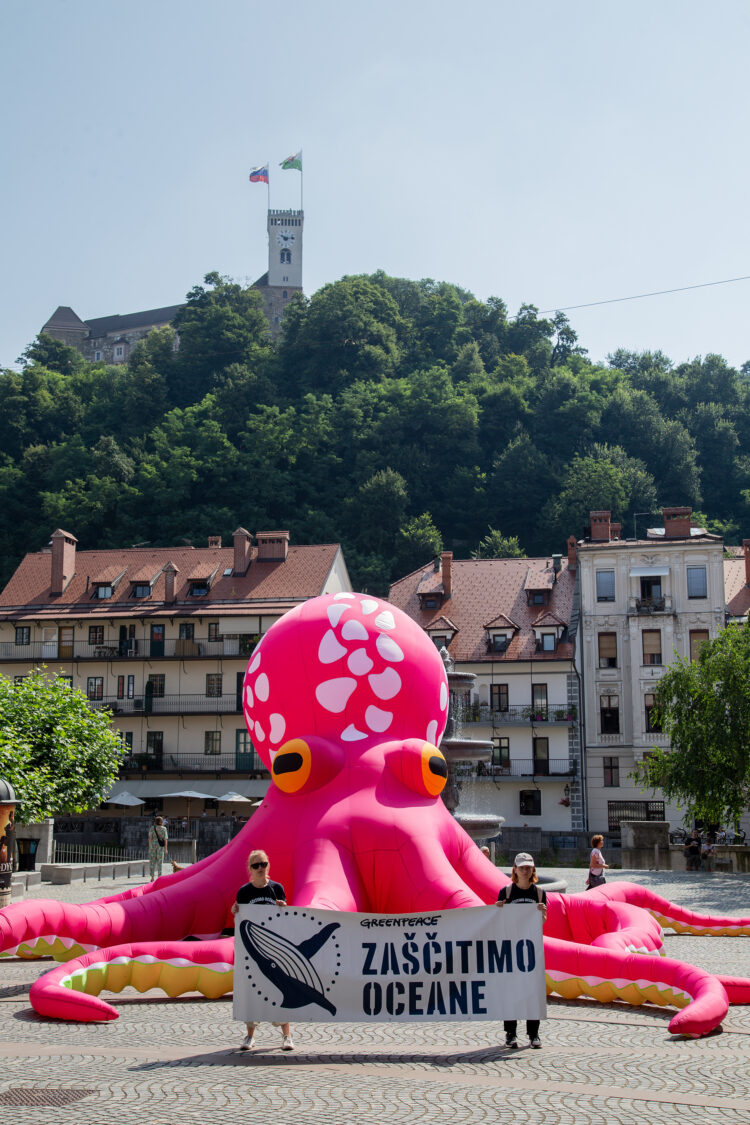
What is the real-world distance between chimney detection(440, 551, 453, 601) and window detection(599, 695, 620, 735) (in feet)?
29.0

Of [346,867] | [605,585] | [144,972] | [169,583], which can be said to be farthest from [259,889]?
[169,583]

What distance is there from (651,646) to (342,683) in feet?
121

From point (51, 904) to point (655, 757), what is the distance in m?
24.7

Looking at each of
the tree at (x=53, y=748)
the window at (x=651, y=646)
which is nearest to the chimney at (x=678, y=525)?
the window at (x=651, y=646)

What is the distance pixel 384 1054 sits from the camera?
909 centimetres

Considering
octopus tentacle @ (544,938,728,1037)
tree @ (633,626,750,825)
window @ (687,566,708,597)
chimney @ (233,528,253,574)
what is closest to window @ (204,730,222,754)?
chimney @ (233,528,253,574)

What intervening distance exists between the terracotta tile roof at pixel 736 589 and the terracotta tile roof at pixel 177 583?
691 inches

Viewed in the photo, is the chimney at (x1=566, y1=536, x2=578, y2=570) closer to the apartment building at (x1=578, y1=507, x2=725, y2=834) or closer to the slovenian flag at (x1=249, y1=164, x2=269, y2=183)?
the apartment building at (x1=578, y1=507, x2=725, y2=834)

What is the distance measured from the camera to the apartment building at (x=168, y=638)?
50094 mm

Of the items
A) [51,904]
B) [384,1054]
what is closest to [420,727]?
[51,904]

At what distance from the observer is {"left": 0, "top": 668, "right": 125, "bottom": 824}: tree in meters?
28.8

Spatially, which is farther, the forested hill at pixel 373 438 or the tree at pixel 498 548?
the forested hill at pixel 373 438

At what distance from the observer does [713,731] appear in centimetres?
3073

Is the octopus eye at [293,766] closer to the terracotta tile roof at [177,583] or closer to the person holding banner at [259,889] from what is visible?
the person holding banner at [259,889]
